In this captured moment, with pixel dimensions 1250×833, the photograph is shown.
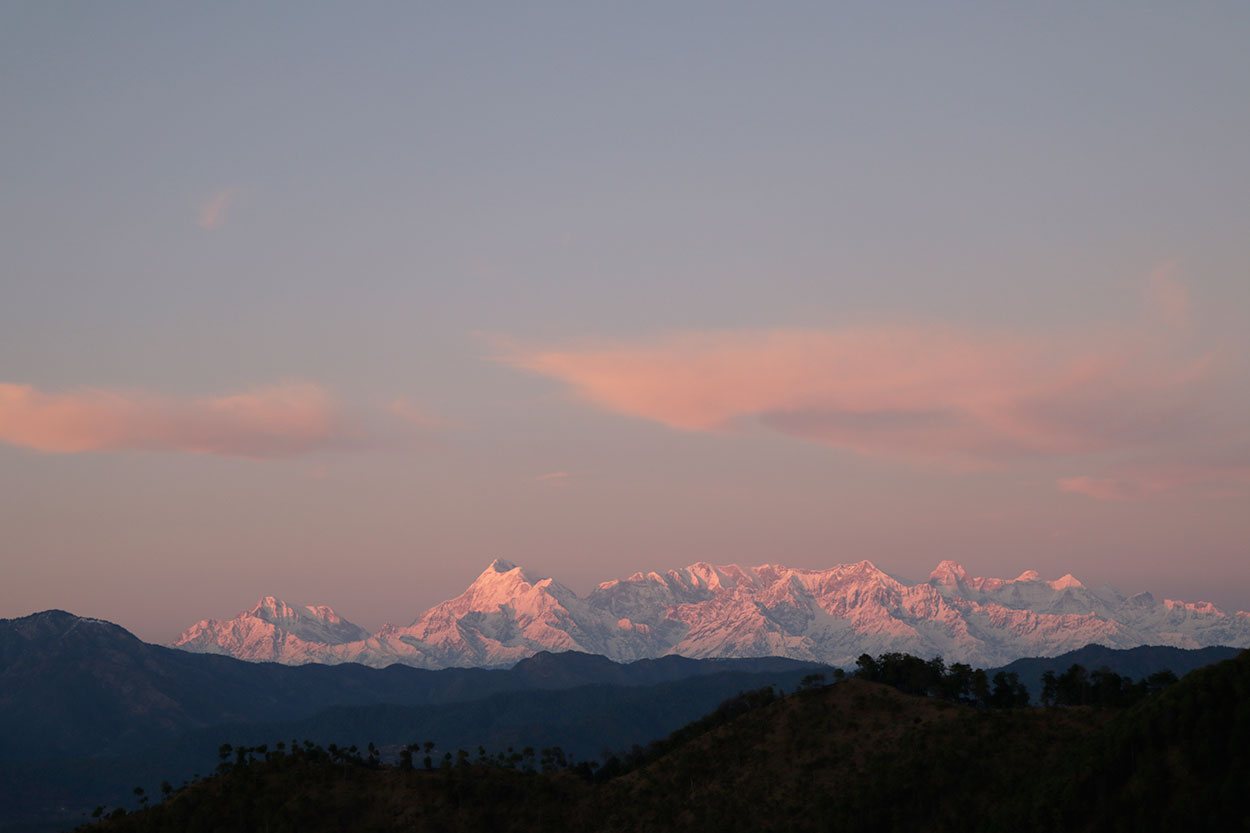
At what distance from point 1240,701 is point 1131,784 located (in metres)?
21.8

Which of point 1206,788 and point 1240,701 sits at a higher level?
point 1240,701

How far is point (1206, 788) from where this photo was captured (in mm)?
191500

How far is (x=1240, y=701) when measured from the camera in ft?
650

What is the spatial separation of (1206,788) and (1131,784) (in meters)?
11.4

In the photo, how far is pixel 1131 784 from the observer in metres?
199

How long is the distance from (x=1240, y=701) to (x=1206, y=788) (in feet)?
52.9
